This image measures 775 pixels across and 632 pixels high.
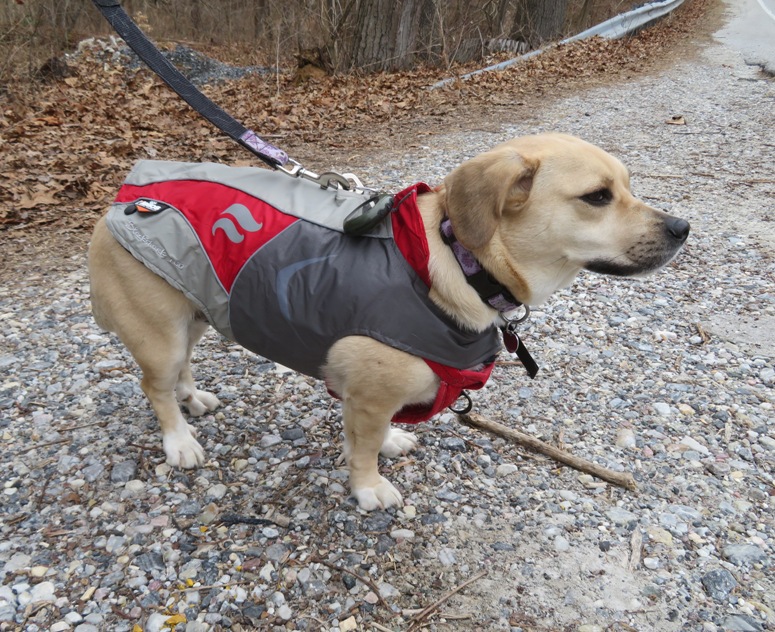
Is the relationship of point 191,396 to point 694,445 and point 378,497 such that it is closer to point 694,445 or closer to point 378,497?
point 378,497

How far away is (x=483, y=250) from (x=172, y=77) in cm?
172

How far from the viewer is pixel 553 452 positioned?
3.14 m

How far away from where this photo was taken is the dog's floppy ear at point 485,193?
2303mm

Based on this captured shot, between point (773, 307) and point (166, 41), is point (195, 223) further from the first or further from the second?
point (166, 41)

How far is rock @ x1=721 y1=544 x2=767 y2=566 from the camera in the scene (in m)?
2.58

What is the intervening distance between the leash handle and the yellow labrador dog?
460 mm

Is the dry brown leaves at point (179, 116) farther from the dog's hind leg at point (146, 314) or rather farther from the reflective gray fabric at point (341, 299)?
the reflective gray fabric at point (341, 299)

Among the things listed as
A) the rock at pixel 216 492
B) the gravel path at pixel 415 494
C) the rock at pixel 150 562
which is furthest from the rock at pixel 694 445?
the rock at pixel 150 562

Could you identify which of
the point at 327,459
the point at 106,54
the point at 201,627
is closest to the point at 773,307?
the point at 327,459

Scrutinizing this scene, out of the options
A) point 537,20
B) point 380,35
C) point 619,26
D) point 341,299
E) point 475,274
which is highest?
point 619,26

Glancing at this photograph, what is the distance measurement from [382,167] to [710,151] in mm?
4611

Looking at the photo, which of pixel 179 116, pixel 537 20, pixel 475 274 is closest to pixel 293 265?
pixel 475 274

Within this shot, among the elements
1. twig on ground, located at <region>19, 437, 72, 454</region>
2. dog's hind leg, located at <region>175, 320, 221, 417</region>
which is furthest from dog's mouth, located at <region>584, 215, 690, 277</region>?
twig on ground, located at <region>19, 437, 72, 454</region>

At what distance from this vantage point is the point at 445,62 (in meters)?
12.3
